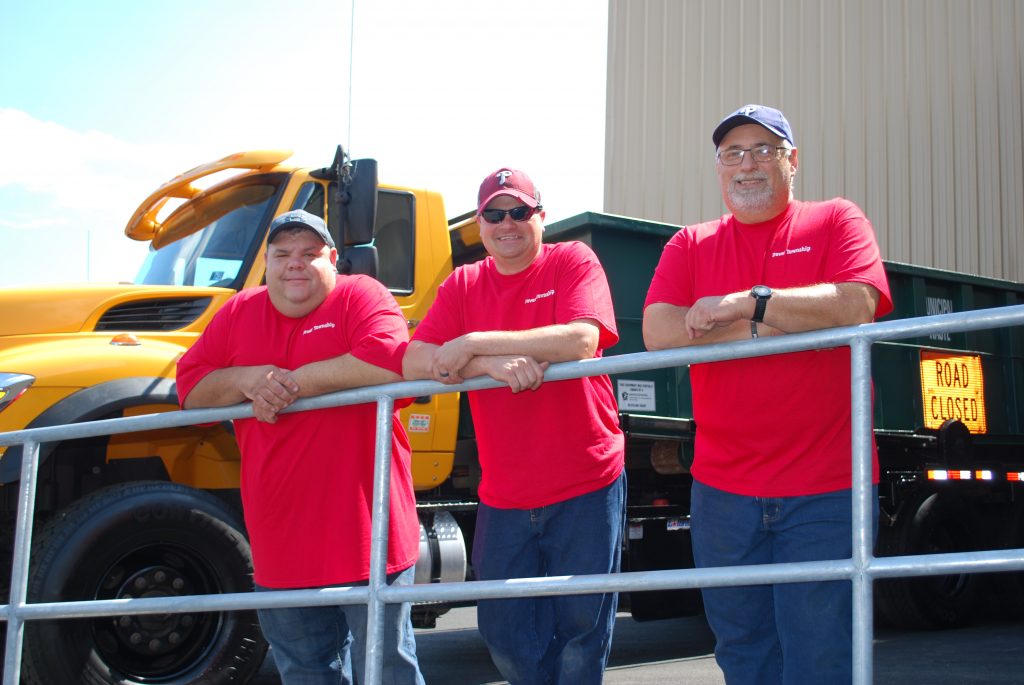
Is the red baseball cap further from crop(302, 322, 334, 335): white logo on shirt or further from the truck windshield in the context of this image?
the truck windshield

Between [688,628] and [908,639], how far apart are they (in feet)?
6.50

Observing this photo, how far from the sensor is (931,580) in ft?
23.8

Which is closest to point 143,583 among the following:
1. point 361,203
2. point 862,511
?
point 361,203

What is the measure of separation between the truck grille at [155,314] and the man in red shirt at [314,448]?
1739 mm

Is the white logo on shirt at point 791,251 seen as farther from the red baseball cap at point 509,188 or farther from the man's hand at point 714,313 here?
the red baseball cap at point 509,188

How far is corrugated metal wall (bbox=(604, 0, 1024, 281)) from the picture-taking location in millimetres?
13234

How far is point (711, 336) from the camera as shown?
9.09 ft

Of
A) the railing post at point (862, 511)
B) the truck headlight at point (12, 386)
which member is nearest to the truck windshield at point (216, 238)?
the truck headlight at point (12, 386)

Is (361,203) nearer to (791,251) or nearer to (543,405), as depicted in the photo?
(543,405)

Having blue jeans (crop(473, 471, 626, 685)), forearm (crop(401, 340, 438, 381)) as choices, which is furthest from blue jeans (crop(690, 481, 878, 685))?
forearm (crop(401, 340, 438, 381))

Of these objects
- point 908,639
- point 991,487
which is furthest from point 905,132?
point 908,639

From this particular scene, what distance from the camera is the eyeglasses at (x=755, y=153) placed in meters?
2.91

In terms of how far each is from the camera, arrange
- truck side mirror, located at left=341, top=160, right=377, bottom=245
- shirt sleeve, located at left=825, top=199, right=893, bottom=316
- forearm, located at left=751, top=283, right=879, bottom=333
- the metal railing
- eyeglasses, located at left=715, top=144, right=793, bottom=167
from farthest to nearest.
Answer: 1. truck side mirror, located at left=341, top=160, right=377, bottom=245
2. eyeglasses, located at left=715, top=144, right=793, bottom=167
3. shirt sleeve, located at left=825, top=199, right=893, bottom=316
4. forearm, located at left=751, top=283, right=879, bottom=333
5. the metal railing

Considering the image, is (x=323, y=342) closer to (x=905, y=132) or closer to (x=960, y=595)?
(x=960, y=595)
